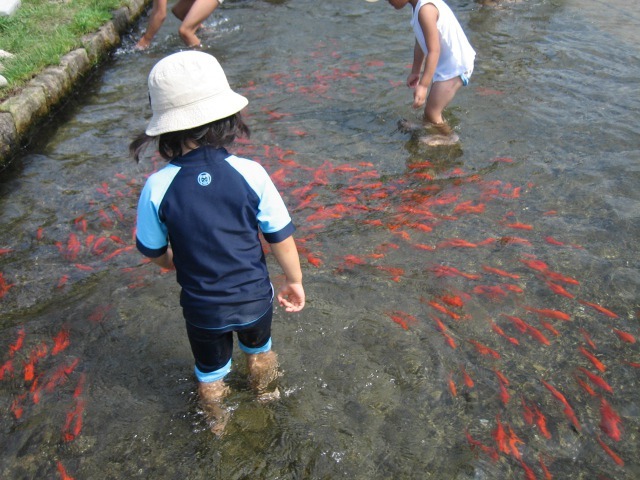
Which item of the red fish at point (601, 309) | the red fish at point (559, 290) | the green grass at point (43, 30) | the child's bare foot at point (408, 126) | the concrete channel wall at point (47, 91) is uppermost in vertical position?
the green grass at point (43, 30)

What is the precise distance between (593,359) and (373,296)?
1.58m

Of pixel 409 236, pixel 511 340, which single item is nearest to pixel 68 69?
pixel 409 236

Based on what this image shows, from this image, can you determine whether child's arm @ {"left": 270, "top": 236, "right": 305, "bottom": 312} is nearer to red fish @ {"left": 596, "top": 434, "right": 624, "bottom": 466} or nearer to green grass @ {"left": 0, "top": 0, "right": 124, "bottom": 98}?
red fish @ {"left": 596, "top": 434, "right": 624, "bottom": 466}

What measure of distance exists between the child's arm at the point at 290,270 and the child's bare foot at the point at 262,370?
1.63ft

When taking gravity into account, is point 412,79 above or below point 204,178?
below

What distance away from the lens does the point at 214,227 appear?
8.57 ft

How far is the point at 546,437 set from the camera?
330 cm

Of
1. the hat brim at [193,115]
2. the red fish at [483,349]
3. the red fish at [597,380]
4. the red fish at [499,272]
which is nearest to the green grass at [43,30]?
the hat brim at [193,115]

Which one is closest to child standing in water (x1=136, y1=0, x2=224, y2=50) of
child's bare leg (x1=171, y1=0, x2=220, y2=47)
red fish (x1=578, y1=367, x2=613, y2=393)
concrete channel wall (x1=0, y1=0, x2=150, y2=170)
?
child's bare leg (x1=171, y1=0, x2=220, y2=47)

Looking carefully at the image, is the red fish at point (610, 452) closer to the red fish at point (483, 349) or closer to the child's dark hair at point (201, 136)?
the red fish at point (483, 349)

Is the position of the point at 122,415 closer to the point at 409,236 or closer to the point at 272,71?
the point at 409,236

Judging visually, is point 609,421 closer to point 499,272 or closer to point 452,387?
point 452,387

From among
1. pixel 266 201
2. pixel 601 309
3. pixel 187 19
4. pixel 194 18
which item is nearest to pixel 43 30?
pixel 187 19

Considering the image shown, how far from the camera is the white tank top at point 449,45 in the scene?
18.8ft
